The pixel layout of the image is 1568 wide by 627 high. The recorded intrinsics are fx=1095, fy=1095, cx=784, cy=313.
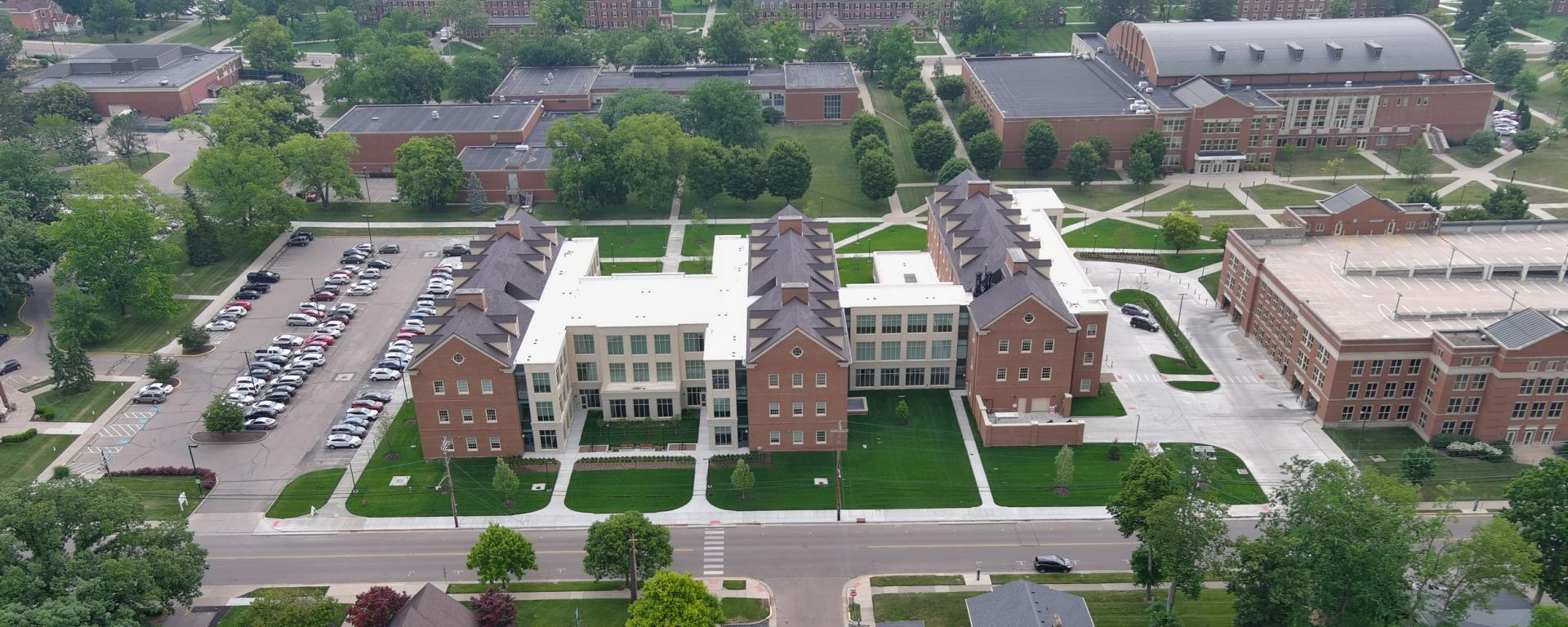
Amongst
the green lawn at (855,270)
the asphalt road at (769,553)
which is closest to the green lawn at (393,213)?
the green lawn at (855,270)

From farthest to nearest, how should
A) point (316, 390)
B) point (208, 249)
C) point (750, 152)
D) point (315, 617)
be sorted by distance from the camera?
point (750, 152) < point (208, 249) < point (316, 390) < point (315, 617)

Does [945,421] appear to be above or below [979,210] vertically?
below

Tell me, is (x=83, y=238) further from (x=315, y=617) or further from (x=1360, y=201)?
(x=1360, y=201)

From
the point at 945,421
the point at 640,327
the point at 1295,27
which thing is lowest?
the point at 945,421

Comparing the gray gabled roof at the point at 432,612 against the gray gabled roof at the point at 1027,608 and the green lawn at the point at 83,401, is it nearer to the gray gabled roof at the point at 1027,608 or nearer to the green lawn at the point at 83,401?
the gray gabled roof at the point at 1027,608

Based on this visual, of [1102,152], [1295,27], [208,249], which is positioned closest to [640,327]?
[208,249]

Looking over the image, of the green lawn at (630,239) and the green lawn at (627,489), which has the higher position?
the green lawn at (630,239)

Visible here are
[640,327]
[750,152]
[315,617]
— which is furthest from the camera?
[750,152]

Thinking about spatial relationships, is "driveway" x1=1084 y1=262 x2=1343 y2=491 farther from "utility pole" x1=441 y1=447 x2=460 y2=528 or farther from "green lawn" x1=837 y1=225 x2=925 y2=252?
"utility pole" x1=441 y1=447 x2=460 y2=528
